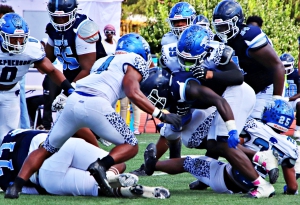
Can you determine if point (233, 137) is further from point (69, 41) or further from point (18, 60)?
point (69, 41)

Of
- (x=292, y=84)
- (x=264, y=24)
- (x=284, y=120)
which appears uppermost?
(x=284, y=120)

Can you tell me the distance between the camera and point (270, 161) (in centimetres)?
553

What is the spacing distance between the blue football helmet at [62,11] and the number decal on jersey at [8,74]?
858mm

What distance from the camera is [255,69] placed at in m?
6.87

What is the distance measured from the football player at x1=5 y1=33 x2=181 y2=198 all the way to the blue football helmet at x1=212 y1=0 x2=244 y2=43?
1275 millimetres

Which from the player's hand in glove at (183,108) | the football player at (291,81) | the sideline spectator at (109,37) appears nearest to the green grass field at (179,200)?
the player's hand in glove at (183,108)

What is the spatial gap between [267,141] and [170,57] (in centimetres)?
120

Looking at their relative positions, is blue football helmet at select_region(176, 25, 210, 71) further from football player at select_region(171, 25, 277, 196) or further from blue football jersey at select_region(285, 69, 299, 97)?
blue football jersey at select_region(285, 69, 299, 97)

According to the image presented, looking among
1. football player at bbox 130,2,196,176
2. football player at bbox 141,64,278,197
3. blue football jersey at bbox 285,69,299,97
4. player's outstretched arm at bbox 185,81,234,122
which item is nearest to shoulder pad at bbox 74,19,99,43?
football player at bbox 130,2,196,176

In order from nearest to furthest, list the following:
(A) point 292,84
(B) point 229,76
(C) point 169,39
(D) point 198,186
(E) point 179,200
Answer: (E) point 179,200 → (B) point 229,76 → (D) point 198,186 → (C) point 169,39 → (A) point 292,84

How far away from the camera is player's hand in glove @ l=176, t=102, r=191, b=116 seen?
5.73 metres

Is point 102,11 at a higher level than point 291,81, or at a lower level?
higher

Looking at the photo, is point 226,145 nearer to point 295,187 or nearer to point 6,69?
point 295,187

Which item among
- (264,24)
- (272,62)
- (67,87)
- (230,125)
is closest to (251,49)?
(272,62)
